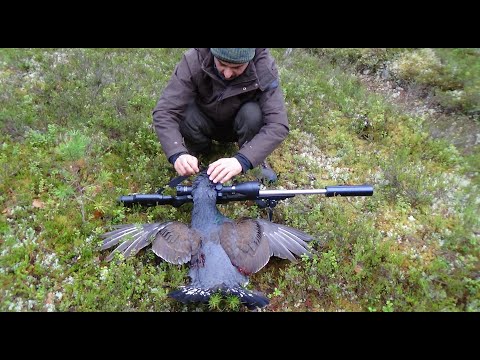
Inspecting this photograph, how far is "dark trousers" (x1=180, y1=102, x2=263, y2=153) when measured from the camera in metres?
6.35

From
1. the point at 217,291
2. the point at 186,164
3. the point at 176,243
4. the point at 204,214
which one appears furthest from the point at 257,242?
the point at 186,164

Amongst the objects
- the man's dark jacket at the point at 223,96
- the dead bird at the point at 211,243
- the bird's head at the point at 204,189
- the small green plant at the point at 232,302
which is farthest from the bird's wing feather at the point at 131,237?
the small green plant at the point at 232,302

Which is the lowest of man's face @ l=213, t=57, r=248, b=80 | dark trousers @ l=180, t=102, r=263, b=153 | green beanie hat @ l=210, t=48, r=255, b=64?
dark trousers @ l=180, t=102, r=263, b=153

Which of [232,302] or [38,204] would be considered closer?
[232,302]

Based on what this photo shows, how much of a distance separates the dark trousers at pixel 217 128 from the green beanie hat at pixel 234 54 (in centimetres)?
103

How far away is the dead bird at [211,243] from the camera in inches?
211

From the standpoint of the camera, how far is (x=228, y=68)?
5.62m

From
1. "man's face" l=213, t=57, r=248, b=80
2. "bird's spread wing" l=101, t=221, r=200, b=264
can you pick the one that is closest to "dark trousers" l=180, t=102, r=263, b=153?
"man's face" l=213, t=57, r=248, b=80

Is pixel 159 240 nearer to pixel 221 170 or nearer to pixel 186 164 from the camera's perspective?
pixel 186 164

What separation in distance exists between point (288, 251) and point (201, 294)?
4.67 ft

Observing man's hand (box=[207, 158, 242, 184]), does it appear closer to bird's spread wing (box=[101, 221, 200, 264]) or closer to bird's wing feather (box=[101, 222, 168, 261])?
bird's spread wing (box=[101, 221, 200, 264])

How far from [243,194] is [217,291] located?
1.41 meters

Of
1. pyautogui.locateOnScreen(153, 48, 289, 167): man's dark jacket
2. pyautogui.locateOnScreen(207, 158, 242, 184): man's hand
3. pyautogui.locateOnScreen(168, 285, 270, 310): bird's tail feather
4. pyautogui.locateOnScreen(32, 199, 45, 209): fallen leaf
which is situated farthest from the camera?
pyautogui.locateOnScreen(32, 199, 45, 209): fallen leaf

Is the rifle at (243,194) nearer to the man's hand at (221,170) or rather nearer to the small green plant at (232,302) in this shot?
the man's hand at (221,170)
